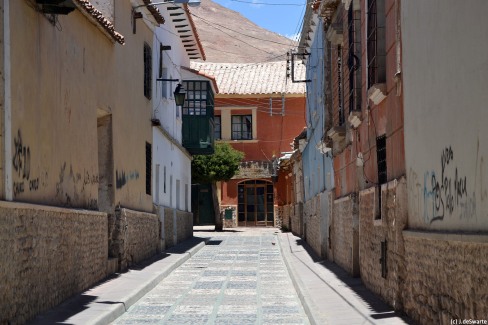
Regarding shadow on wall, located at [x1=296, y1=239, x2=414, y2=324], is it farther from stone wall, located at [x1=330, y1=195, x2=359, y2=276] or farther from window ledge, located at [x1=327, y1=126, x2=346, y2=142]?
window ledge, located at [x1=327, y1=126, x2=346, y2=142]

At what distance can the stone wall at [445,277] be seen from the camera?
6.93 m

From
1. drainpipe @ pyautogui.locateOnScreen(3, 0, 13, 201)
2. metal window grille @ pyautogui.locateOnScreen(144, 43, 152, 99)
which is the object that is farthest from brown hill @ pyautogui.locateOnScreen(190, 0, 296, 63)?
drainpipe @ pyautogui.locateOnScreen(3, 0, 13, 201)

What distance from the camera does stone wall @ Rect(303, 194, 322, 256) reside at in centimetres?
Result: 2395

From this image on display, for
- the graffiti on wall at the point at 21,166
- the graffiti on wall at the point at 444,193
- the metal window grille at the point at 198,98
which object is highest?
the metal window grille at the point at 198,98

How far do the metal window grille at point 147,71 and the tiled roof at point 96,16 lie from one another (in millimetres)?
5607

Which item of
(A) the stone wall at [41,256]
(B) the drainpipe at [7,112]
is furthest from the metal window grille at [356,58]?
(B) the drainpipe at [7,112]

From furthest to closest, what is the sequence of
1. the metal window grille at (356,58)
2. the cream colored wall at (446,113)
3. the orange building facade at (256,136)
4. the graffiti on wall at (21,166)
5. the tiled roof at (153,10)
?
the orange building facade at (256,136) → the tiled roof at (153,10) → the metal window grille at (356,58) → the graffiti on wall at (21,166) → the cream colored wall at (446,113)

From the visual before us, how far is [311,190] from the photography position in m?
28.2

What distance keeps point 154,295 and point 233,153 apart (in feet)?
93.9

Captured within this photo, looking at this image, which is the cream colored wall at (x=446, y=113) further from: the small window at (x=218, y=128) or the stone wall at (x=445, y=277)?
the small window at (x=218, y=128)

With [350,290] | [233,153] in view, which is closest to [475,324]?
[350,290]

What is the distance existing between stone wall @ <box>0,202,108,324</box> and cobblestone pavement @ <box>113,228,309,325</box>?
1061 millimetres

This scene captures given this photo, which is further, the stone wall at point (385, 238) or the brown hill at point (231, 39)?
the brown hill at point (231, 39)

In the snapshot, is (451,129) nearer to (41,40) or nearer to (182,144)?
(41,40)
